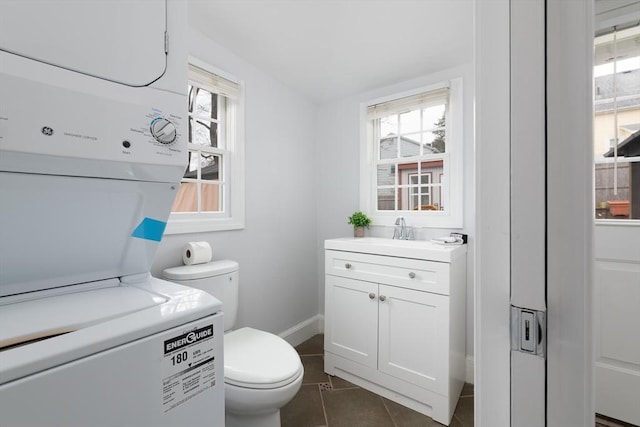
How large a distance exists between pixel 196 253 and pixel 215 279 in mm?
196

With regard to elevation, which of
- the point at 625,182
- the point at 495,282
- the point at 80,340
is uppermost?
the point at 625,182

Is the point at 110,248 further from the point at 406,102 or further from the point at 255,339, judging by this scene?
the point at 406,102

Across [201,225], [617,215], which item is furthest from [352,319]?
[617,215]

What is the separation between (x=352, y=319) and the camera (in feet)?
6.60

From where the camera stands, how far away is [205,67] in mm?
1858

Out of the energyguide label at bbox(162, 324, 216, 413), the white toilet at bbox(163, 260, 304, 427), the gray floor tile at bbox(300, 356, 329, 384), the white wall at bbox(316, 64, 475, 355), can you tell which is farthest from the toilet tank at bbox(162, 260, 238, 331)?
the white wall at bbox(316, 64, 475, 355)

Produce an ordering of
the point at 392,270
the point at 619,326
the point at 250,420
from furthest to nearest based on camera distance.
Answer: the point at 392,270, the point at 250,420, the point at 619,326

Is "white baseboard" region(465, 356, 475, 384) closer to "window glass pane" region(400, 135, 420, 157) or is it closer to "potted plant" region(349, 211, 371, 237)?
"potted plant" region(349, 211, 371, 237)

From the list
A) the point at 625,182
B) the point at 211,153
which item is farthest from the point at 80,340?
the point at 211,153

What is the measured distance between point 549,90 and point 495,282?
30 centimetres

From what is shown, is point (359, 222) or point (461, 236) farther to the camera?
point (359, 222)

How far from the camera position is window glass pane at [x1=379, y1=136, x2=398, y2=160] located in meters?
2.52

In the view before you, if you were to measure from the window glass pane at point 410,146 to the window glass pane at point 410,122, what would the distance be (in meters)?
0.05

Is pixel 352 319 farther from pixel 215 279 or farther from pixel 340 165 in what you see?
pixel 340 165
